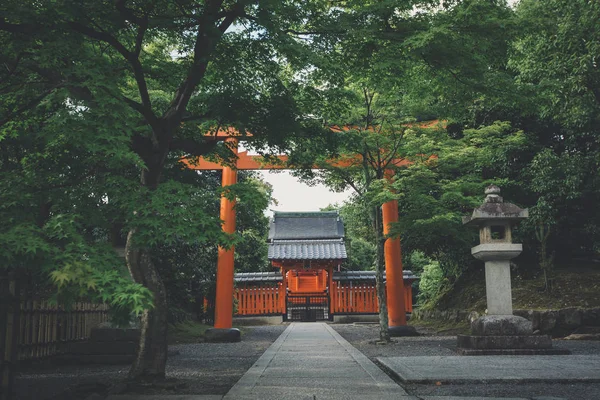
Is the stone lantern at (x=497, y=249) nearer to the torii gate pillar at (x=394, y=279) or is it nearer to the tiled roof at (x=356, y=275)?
the torii gate pillar at (x=394, y=279)

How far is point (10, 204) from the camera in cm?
385

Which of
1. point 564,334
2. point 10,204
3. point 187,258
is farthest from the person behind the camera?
point 187,258

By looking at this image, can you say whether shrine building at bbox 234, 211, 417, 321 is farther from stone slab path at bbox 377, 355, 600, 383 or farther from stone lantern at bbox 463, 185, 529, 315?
stone slab path at bbox 377, 355, 600, 383

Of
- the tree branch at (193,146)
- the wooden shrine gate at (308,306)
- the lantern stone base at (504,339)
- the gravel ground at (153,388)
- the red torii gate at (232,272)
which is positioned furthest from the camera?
the wooden shrine gate at (308,306)

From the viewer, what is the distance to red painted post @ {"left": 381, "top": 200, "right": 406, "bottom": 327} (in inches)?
542

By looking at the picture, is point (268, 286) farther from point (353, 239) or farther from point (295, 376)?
point (295, 376)

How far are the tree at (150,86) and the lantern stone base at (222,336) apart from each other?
7.07m

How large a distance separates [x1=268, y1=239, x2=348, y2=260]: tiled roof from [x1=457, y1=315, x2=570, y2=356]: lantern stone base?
1428 cm

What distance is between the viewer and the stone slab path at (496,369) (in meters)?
5.36

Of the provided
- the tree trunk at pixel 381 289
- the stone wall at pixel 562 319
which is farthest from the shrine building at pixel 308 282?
the stone wall at pixel 562 319

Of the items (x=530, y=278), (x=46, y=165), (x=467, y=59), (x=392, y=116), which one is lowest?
(x=530, y=278)

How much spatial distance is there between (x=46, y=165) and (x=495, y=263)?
749 centimetres

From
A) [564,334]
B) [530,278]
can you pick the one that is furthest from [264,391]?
[530,278]

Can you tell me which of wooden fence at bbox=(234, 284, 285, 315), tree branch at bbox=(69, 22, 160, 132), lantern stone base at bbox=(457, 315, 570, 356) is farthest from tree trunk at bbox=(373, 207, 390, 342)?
wooden fence at bbox=(234, 284, 285, 315)
